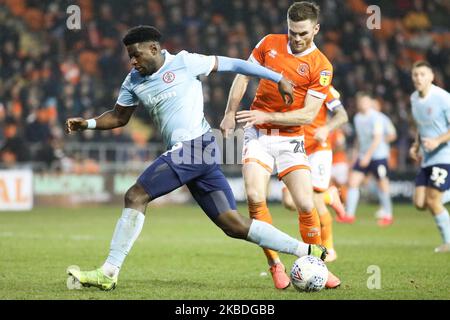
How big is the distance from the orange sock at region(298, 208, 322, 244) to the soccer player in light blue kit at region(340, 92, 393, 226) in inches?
322

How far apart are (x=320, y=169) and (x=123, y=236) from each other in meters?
3.71

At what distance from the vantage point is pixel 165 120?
7516mm

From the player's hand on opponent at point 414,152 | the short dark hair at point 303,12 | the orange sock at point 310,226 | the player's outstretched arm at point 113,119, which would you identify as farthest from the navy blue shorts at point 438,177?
the player's outstretched arm at point 113,119

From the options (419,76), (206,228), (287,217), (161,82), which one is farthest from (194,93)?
(287,217)

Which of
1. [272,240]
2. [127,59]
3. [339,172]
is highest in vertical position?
[127,59]

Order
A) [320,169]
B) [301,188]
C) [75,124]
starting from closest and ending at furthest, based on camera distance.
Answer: [75,124]
[301,188]
[320,169]

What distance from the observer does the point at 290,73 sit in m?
8.27

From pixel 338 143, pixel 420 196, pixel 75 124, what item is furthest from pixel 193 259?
pixel 338 143

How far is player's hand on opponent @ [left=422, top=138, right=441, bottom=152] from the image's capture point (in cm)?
1157

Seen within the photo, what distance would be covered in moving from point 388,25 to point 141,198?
19796 mm

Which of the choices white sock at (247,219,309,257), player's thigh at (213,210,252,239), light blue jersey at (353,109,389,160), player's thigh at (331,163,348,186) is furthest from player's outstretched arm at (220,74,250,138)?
player's thigh at (331,163,348,186)

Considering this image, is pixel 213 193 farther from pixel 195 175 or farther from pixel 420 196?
pixel 420 196

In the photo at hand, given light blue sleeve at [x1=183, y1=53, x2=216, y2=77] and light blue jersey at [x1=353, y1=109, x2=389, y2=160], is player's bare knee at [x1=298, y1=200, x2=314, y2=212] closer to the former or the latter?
light blue sleeve at [x1=183, y1=53, x2=216, y2=77]
